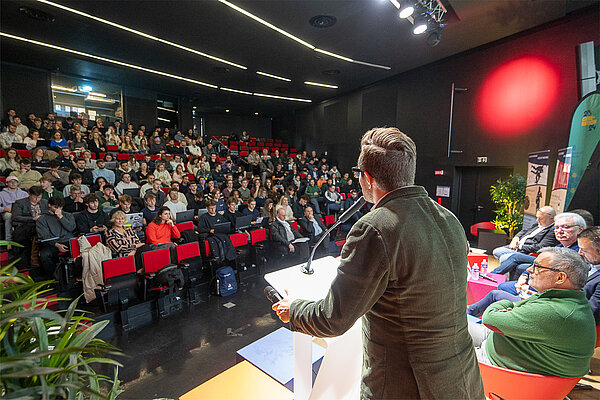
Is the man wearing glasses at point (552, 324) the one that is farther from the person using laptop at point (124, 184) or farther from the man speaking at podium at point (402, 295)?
the person using laptop at point (124, 184)

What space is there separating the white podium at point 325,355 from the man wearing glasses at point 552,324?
2.80 feet

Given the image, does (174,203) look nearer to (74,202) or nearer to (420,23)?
(74,202)

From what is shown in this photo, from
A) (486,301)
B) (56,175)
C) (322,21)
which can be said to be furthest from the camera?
(322,21)

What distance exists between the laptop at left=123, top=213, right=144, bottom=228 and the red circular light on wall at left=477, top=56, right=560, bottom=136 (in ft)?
24.7

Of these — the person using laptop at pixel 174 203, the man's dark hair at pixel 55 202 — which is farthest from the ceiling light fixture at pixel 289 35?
the man's dark hair at pixel 55 202

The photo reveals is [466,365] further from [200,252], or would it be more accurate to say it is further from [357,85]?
[357,85]

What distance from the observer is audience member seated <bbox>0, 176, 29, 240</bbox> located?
4098 millimetres

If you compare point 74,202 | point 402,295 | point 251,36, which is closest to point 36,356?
point 402,295

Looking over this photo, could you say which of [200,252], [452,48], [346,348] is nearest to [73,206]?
[200,252]

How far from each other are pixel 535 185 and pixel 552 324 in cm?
540

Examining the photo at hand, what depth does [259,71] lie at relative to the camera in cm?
848

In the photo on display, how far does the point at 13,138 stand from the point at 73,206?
3600mm

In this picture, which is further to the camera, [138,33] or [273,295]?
[138,33]

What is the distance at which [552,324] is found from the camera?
140 centimetres
